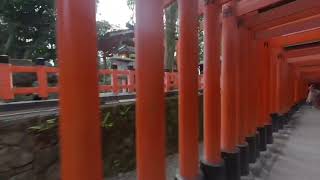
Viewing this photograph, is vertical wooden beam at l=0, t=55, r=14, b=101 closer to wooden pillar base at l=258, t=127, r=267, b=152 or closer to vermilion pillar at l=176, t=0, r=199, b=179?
vermilion pillar at l=176, t=0, r=199, b=179

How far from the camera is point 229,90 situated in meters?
4.51

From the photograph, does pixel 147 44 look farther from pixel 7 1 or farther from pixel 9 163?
pixel 7 1

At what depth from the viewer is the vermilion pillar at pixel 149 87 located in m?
2.32

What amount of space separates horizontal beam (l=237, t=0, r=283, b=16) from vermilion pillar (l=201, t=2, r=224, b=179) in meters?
0.79

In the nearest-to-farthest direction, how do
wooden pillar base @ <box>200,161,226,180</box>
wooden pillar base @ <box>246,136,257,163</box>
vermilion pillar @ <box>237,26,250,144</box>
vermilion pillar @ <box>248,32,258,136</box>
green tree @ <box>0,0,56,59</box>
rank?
wooden pillar base @ <box>200,161,226,180</box> → vermilion pillar @ <box>237,26,250,144</box> → wooden pillar base @ <box>246,136,257,163</box> → vermilion pillar @ <box>248,32,258,136</box> → green tree @ <box>0,0,56,59</box>

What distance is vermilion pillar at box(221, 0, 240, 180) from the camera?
14.5ft

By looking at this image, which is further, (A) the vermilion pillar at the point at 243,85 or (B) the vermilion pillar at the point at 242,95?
(A) the vermilion pillar at the point at 243,85

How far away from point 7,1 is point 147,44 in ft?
33.6

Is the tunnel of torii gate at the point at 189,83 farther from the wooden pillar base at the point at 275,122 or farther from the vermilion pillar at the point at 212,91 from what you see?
the wooden pillar base at the point at 275,122

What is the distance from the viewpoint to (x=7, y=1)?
1095 centimetres

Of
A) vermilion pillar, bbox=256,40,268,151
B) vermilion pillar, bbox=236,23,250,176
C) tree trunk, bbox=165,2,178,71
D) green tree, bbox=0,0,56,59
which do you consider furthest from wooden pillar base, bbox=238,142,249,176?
green tree, bbox=0,0,56,59

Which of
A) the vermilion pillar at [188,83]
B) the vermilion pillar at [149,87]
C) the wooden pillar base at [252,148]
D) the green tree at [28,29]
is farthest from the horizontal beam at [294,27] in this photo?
the green tree at [28,29]

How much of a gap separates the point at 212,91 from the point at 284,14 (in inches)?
66.1

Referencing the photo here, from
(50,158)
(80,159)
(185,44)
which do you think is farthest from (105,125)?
(80,159)
